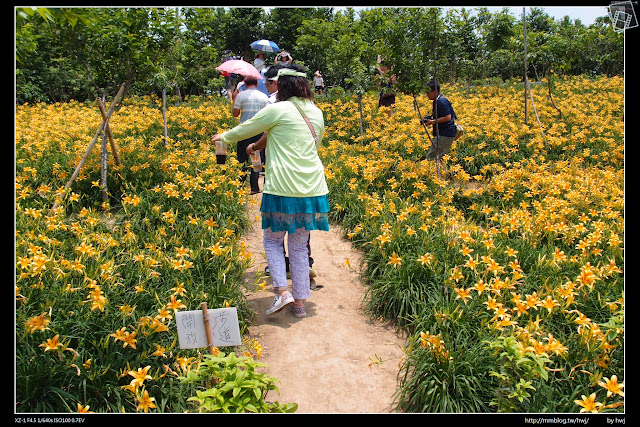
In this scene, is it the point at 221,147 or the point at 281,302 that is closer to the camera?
the point at 281,302

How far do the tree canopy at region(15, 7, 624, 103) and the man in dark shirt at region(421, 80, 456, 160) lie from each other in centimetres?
28

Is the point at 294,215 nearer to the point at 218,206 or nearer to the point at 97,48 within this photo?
the point at 218,206

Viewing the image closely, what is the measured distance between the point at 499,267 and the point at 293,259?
1510 mm

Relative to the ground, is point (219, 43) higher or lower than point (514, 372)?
higher

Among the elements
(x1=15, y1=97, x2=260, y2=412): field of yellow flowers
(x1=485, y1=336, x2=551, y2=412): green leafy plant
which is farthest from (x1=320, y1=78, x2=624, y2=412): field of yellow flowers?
(x1=15, y1=97, x2=260, y2=412): field of yellow flowers

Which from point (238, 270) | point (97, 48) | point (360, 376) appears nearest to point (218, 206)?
point (238, 270)

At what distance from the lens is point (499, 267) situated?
321 centimetres

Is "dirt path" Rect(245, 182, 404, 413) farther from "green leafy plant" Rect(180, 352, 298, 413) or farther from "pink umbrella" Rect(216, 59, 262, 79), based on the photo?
"pink umbrella" Rect(216, 59, 262, 79)

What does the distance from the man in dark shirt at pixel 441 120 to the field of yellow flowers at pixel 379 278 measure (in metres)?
0.40

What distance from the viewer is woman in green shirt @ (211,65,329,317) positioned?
3256mm

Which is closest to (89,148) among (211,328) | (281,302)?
(281,302)

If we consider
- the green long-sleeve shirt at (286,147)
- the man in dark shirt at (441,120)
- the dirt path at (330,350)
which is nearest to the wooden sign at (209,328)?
the dirt path at (330,350)

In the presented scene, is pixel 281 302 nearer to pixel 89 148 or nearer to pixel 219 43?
pixel 89 148

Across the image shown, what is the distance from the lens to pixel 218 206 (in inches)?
191
